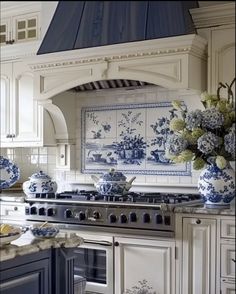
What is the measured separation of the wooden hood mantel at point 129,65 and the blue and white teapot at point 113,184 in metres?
0.57

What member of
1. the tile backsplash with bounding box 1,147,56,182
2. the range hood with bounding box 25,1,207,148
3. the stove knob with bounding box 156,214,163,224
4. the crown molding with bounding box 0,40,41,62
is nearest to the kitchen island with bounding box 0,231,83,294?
the stove knob with bounding box 156,214,163,224

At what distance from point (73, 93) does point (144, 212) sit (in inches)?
46.1

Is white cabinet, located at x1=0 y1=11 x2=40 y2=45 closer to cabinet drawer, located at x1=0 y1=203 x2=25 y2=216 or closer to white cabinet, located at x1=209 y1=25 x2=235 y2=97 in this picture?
cabinet drawer, located at x1=0 y1=203 x2=25 y2=216

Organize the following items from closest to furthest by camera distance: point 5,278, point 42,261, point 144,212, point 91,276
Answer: point 5,278 → point 42,261 → point 144,212 → point 91,276

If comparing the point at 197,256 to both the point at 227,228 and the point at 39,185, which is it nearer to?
the point at 227,228

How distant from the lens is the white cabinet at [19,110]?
3.26 metres

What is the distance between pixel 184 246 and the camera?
2395 mm

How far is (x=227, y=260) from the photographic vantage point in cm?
226

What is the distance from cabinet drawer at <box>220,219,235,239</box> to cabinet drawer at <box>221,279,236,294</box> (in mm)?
213

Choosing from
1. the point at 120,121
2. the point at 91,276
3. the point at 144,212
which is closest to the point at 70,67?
the point at 120,121

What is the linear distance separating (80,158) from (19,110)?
53 centimetres

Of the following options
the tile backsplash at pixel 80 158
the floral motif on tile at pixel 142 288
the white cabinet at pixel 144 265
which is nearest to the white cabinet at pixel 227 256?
the white cabinet at pixel 144 265

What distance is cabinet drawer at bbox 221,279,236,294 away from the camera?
225 cm

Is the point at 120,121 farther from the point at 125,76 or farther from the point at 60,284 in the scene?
the point at 60,284
